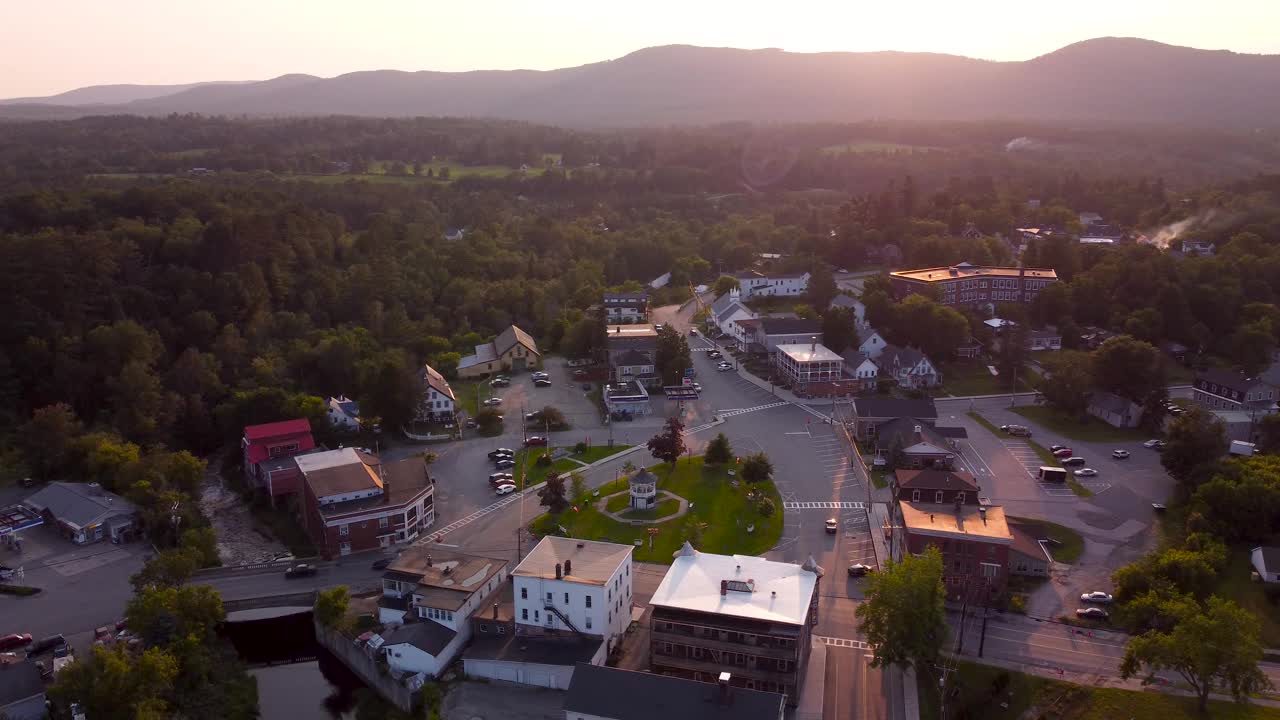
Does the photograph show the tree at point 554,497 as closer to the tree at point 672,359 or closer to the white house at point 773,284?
the tree at point 672,359

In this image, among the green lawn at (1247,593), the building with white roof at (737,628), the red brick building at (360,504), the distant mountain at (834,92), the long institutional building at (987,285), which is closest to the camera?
the building with white roof at (737,628)

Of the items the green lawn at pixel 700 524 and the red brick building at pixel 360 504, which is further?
the red brick building at pixel 360 504

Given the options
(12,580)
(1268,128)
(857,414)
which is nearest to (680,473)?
(857,414)

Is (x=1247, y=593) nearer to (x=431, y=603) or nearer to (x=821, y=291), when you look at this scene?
(x=431, y=603)

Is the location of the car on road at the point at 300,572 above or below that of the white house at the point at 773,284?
below

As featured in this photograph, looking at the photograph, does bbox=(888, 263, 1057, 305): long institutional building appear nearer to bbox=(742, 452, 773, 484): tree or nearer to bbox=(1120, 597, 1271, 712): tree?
bbox=(742, 452, 773, 484): tree

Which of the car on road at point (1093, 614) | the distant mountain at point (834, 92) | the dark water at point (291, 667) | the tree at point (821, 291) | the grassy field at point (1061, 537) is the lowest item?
the dark water at point (291, 667)

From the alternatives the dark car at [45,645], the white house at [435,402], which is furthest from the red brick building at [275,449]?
the dark car at [45,645]
